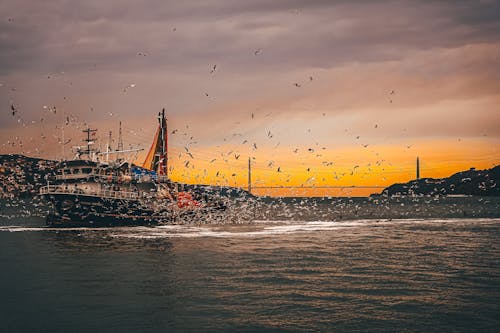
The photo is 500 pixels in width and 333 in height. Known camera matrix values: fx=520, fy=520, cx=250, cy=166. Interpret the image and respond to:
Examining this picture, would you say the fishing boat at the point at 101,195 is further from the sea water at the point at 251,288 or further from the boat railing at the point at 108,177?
the sea water at the point at 251,288

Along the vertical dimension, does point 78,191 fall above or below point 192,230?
above

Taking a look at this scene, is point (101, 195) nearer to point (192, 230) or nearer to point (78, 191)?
point (78, 191)

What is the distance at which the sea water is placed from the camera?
21.7 meters

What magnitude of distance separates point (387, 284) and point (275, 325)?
36.0 feet

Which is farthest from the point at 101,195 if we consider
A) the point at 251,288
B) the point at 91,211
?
the point at 251,288

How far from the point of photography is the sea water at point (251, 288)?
2170cm

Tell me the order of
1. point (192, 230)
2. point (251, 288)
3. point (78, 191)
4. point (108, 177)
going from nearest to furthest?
point (251, 288)
point (192, 230)
point (78, 191)
point (108, 177)

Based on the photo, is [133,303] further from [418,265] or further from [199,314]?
[418,265]

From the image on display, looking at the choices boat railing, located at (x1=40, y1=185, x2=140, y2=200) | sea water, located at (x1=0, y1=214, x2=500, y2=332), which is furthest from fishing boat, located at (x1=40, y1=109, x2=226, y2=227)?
sea water, located at (x1=0, y1=214, x2=500, y2=332)

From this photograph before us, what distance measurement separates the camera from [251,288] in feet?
94.2

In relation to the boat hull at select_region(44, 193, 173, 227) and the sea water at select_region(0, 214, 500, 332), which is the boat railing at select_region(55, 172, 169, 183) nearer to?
the boat hull at select_region(44, 193, 173, 227)

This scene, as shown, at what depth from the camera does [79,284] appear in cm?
3078

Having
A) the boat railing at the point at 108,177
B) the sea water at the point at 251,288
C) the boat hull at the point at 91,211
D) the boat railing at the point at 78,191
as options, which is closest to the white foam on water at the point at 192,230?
the boat hull at the point at 91,211

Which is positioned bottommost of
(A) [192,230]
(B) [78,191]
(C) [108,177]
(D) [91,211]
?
(A) [192,230]
